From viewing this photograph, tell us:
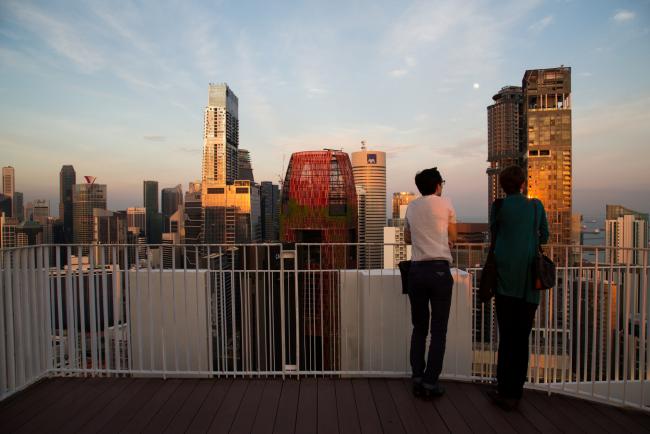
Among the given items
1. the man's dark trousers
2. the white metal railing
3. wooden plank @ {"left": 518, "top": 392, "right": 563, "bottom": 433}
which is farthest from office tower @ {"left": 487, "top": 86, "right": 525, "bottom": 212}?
the man's dark trousers

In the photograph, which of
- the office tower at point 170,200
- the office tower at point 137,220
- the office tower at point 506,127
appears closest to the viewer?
the office tower at point 137,220

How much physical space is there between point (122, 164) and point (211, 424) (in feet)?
76.8

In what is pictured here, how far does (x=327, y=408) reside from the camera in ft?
9.00

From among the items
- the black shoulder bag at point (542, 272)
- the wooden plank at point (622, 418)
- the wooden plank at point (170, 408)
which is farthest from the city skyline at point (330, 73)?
the wooden plank at point (170, 408)

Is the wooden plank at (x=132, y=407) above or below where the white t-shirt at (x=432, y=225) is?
below

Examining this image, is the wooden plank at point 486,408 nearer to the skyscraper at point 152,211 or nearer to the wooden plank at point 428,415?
the wooden plank at point 428,415

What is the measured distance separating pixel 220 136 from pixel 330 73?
3977cm

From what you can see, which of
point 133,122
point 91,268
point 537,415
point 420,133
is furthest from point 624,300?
point 420,133

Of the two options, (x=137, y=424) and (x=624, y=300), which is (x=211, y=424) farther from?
(x=624, y=300)

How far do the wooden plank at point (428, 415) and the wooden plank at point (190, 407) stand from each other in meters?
1.56

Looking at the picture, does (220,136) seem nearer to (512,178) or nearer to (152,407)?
(152,407)

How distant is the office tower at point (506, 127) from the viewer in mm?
28219

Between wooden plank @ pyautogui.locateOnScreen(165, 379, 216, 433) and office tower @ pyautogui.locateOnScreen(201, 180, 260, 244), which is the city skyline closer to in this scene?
wooden plank @ pyautogui.locateOnScreen(165, 379, 216, 433)

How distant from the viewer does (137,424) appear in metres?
2.56
